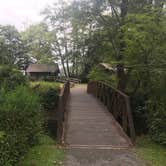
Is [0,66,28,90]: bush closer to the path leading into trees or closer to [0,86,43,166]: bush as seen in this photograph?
the path leading into trees

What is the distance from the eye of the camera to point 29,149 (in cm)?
636

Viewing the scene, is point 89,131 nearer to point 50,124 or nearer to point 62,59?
point 50,124

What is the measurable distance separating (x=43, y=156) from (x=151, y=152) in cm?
247

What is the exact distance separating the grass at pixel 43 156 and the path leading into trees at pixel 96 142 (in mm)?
199

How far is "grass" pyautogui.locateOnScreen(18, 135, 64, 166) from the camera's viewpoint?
555 centimetres

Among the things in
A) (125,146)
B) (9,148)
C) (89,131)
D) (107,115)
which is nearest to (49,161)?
(9,148)

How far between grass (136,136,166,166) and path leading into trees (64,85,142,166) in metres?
0.21

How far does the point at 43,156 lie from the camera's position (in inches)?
237

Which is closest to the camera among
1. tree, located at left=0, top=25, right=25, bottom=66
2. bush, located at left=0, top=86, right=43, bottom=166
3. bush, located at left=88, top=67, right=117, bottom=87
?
bush, located at left=0, top=86, right=43, bottom=166

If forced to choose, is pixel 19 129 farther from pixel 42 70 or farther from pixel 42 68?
pixel 42 68

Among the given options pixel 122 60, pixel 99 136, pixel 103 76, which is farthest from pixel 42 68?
pixel 99 136

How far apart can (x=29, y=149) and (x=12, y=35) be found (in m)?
47.4

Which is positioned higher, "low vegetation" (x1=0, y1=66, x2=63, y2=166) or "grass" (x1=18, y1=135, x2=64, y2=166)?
"low vegetation" (x1=0, y1=66, x2=63, y2=166)

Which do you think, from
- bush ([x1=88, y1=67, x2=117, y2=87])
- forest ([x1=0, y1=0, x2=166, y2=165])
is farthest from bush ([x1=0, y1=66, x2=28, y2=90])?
bush ([x1=88, y1=67, x2=117, y2=87])
